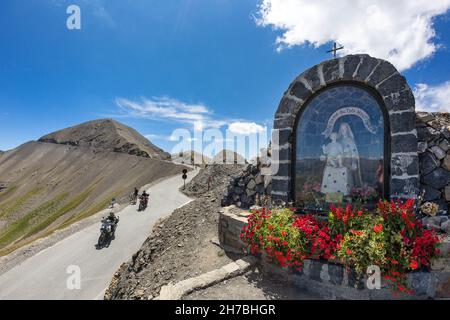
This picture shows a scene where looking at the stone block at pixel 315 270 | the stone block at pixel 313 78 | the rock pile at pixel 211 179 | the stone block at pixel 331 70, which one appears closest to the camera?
the stone block at pixel 315 270

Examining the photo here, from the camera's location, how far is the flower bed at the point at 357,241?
4609 mm

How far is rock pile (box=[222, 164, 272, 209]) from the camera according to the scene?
9203 millimetres

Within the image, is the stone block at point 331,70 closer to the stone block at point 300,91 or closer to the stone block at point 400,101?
the stone block at point 300,91

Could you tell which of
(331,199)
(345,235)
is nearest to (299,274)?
(345,235)

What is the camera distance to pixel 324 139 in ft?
24.7

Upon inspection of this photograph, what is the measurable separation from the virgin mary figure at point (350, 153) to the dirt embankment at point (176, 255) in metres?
4.38

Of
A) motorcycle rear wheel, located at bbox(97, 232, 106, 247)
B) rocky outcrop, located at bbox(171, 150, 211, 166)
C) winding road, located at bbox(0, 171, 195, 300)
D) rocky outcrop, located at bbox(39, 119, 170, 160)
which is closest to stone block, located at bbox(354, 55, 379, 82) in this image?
winding road, located at bbox(0, 171, 195, 300)

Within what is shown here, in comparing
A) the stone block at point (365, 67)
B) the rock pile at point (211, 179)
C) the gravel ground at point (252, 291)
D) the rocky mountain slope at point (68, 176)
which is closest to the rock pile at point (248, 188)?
the gravel ground at point (252, 291)

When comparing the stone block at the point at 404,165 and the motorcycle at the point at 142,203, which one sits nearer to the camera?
the stone block at the point at 404,165

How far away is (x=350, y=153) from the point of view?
23.3ft

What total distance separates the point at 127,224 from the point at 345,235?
17.0m

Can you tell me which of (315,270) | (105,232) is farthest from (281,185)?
(105,232)
